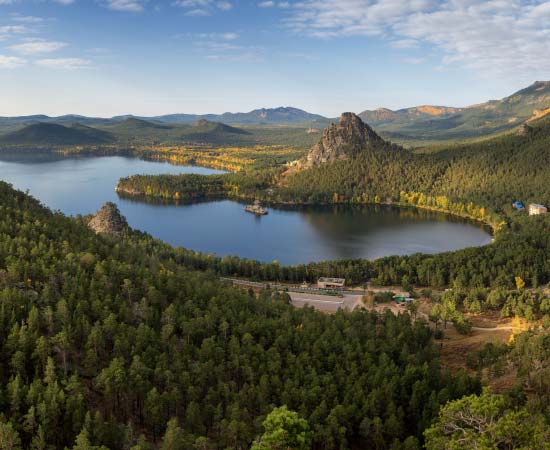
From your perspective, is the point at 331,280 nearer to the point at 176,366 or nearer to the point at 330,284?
the point at 330,284

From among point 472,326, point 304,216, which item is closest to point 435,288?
point 472,326

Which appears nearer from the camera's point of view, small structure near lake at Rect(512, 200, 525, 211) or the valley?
the valley

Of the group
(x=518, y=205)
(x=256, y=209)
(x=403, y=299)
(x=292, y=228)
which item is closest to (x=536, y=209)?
(x=518, y=205)

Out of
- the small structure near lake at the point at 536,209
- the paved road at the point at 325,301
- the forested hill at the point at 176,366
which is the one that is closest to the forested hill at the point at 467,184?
the small structure near lake at the point at 536,209

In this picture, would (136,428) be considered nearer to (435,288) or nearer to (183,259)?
(183,259)

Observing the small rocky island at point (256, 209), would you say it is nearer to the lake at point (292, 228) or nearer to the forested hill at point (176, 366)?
the lake at point (292, 228)

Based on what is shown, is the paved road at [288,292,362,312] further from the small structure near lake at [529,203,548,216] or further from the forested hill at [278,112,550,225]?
the forested hill at [278,112,550,225]

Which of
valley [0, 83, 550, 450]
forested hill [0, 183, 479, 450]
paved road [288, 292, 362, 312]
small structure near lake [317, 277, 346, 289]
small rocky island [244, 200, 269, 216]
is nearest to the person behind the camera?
forested hill [0, 183, 479, 450]

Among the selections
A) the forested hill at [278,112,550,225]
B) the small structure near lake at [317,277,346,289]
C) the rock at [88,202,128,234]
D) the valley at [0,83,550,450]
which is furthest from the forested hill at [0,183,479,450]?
the forested hill at [278,112,550,225]
